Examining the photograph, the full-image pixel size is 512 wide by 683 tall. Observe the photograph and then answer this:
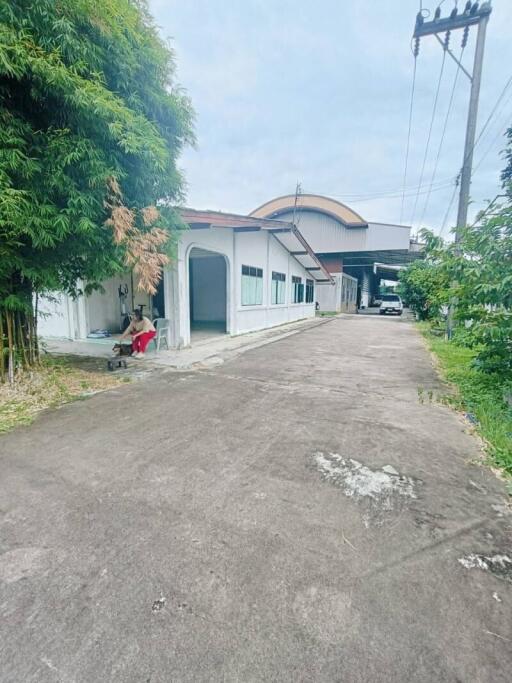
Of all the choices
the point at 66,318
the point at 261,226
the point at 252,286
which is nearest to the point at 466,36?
the point at 261,226

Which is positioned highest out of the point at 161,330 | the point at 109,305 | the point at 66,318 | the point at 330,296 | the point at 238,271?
the point at 238,271

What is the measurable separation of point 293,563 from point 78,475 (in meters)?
1.86

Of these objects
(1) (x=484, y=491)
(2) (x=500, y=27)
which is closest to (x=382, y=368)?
(1) (x=484, y=491)

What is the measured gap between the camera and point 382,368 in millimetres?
6984

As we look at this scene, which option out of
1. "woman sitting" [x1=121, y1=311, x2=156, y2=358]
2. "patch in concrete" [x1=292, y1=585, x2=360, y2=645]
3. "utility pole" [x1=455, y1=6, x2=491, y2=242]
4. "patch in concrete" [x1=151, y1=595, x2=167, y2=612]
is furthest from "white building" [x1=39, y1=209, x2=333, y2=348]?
"patch in concrete" [x1=292, y1=585, x2=360, y2=645]

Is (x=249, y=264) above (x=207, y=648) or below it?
above

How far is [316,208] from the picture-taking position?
26984 millimetres

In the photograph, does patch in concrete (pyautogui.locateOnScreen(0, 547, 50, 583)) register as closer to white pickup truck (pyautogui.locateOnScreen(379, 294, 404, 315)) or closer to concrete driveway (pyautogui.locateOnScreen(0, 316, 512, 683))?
concrete driveway (pyautogui.locateOnScreen(0, 316, 512, 683))

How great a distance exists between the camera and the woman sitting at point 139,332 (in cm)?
716

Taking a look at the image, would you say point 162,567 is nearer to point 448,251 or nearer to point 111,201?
point 111,201

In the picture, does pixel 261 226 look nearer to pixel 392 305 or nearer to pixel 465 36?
pixel 465 36

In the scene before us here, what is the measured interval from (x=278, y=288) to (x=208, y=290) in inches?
123

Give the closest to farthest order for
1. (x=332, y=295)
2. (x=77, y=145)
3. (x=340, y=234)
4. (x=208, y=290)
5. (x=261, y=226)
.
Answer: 1. (x=77, y=145)
2. (x=261, y=226)
3. (x=208, y=290)
4. (x=340, y=234)
5. (x=332, y=295)

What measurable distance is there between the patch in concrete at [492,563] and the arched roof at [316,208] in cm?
2614
